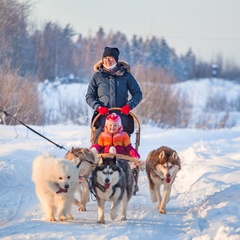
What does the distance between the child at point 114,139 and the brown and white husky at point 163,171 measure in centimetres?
38

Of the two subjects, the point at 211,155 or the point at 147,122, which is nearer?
the point at 211,155

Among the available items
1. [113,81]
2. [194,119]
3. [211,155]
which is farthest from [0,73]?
[194,119]

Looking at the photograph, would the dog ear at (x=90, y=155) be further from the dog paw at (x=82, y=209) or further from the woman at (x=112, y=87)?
the woman at (x=112, y=87)

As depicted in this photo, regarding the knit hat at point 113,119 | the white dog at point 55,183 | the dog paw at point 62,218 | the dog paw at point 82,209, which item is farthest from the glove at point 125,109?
the dog paw at point 62,218

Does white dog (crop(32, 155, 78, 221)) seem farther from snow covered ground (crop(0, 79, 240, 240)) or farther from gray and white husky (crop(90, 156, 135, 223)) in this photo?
gray and white husky (crop(90, 156, 135, 223))

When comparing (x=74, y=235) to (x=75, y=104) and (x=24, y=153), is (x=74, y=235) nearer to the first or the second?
(x=24, y=153)

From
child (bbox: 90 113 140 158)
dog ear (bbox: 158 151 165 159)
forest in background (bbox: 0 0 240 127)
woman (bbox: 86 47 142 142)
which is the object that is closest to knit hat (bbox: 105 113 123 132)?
child (bbox: 90 113 140 158)

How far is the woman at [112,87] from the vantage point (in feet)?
26.2

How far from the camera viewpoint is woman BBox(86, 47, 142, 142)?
800cm

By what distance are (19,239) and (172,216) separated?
257cm

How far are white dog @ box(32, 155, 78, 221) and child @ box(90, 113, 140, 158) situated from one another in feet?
5.75

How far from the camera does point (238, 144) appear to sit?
18172 mm

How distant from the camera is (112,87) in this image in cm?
802

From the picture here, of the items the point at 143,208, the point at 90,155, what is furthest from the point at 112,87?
the point at 143,208
